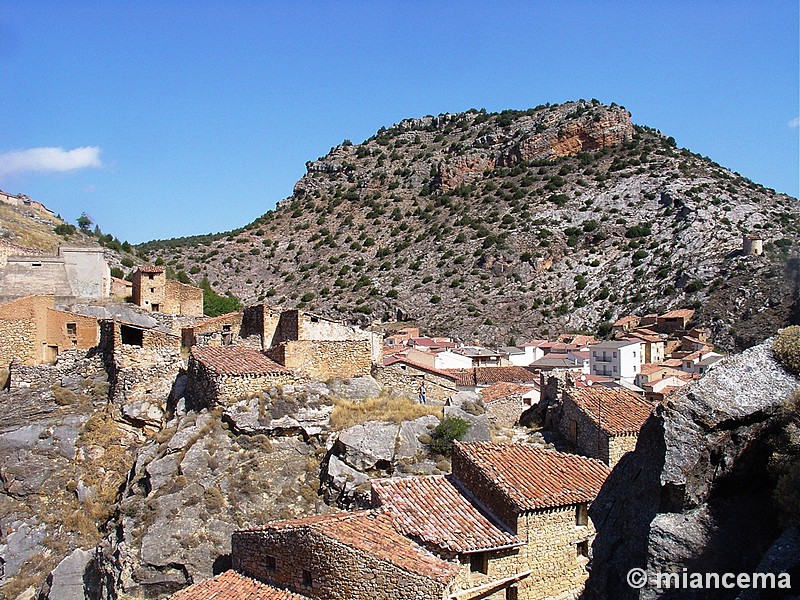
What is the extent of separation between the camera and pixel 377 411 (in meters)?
17.2

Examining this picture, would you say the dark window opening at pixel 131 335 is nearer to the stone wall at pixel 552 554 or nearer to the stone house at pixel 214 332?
the stone house at pixel 214 332

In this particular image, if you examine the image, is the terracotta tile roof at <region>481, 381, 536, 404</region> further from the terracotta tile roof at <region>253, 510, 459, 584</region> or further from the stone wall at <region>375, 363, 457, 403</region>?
the terracotta tile roof at <region>253, 510, 459, 584</region>

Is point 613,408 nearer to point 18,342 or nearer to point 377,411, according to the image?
point 377,411

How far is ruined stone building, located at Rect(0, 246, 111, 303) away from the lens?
83.0 feet

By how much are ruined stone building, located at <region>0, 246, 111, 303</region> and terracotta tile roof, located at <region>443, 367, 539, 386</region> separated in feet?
46.6

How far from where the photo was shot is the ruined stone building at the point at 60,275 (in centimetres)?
2530

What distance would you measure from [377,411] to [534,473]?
462 cm

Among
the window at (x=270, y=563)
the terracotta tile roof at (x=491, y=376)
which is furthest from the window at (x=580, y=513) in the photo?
the terracotta tile roof at (x=491, y=376)

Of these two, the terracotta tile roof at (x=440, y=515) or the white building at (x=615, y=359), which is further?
the white building at (x=615, y=359)

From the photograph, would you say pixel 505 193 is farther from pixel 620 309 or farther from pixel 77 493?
pixel 77 493

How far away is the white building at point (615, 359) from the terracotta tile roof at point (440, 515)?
34127mm

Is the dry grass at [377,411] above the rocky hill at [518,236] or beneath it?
beneath

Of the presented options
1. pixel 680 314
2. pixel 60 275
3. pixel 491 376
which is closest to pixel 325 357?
pixel 60 275

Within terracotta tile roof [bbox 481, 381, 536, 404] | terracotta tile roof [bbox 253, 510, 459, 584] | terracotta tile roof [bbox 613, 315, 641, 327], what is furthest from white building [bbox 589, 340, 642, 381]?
terracotta tile roof [bbox 253, 510, 459, 584]
